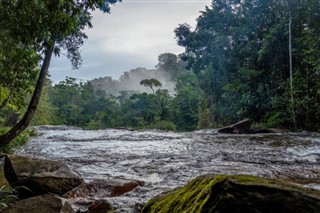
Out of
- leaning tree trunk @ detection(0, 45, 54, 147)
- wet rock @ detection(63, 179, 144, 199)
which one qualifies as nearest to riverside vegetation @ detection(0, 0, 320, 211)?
leaning tree trunk @ detection(0, 45, 54, 147)

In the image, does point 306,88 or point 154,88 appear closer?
point 306,88

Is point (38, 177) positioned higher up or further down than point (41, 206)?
higher up

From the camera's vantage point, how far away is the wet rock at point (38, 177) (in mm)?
5066

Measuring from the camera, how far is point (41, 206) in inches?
158

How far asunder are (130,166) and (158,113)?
117ft

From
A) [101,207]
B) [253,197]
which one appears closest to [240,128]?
[101,207]

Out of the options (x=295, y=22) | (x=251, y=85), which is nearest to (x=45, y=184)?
(x=295, y=22)

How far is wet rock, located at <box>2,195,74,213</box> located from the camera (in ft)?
12.9

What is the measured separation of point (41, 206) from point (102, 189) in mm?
1480

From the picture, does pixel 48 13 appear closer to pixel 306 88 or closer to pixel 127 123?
pixel 306 88

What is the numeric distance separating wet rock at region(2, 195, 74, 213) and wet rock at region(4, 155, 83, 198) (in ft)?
2.91

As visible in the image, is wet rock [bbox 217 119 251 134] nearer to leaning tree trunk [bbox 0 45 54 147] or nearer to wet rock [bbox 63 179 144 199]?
leaning tree trunk [bbox 0 45 54 147]

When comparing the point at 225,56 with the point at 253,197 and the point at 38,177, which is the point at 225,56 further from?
the point at 253,197

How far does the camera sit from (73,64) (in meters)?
11.3
